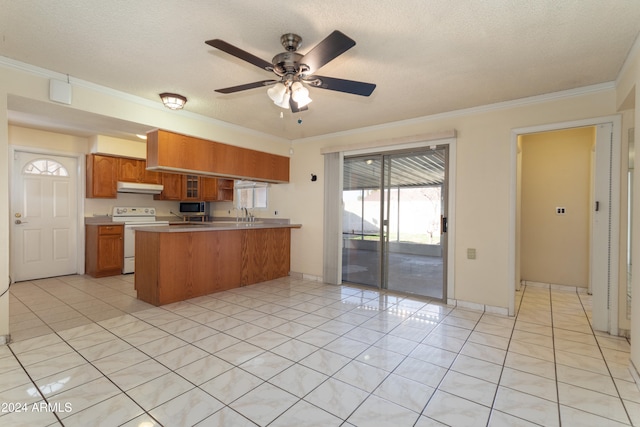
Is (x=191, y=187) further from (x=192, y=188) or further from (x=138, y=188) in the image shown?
(x=138, y=188)

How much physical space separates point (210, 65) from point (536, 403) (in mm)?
3477

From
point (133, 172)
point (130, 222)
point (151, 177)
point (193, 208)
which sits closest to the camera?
point (130, 222)

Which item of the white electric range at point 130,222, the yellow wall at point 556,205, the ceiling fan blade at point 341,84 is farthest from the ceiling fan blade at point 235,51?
the yellow wall at point 556,205

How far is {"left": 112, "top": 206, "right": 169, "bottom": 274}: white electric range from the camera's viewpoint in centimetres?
550

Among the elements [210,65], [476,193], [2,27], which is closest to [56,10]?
[2,27]

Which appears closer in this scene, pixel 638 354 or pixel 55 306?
pixel 638 354

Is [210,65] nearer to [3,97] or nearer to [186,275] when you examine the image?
[3,97]

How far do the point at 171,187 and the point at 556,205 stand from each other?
23.0ft

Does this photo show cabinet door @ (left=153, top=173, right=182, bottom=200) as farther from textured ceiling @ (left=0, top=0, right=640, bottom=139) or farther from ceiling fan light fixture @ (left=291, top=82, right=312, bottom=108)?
ceiling fan light fixture @ (left=291, top=82, right=312, bottom=108)

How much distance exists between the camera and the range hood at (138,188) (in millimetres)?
5555

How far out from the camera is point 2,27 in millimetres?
2164

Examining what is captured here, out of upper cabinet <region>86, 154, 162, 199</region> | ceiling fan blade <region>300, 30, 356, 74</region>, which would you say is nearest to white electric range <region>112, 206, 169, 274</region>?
upper cabinet <region>86, 154, 162, 199</region>

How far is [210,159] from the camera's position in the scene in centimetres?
431

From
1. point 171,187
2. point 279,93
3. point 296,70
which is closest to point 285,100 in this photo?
point 279,93
